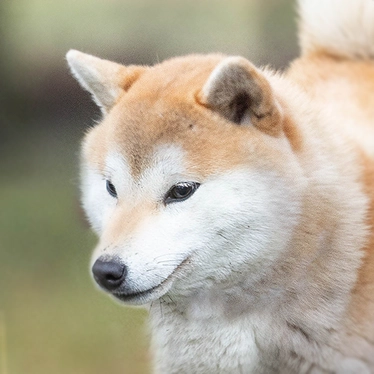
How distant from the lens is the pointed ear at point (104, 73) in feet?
3.64

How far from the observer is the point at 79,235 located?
1.24 m

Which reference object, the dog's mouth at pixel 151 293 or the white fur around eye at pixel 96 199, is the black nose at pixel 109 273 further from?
the white fur around eye at pixel 96 199

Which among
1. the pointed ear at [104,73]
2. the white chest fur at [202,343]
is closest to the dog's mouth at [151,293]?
the white chest fur at [202,343]

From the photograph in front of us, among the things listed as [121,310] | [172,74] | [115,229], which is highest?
[172,74]

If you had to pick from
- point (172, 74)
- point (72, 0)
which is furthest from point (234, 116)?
point (72, 0)

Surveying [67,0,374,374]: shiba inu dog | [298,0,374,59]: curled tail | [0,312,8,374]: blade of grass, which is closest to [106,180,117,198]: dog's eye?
[67,0,374,374]: shiba inu dog

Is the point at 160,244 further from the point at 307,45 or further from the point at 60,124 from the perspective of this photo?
the point at 307,45

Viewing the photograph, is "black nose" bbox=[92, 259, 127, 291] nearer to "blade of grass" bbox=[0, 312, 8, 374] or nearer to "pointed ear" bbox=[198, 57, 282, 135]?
"pointed ear" bbox=[198, 57, 282, 135]

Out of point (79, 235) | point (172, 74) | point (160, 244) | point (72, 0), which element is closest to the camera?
point (160, 244)

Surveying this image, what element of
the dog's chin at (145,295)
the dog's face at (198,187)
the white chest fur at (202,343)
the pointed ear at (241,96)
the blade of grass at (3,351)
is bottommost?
the blade of grass at (3,351)

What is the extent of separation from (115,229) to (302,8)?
943 mm

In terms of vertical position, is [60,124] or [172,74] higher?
[172,74]

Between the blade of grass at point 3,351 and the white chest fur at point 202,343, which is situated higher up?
the white chest fur at point 202,343

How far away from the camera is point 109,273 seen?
91 cm
